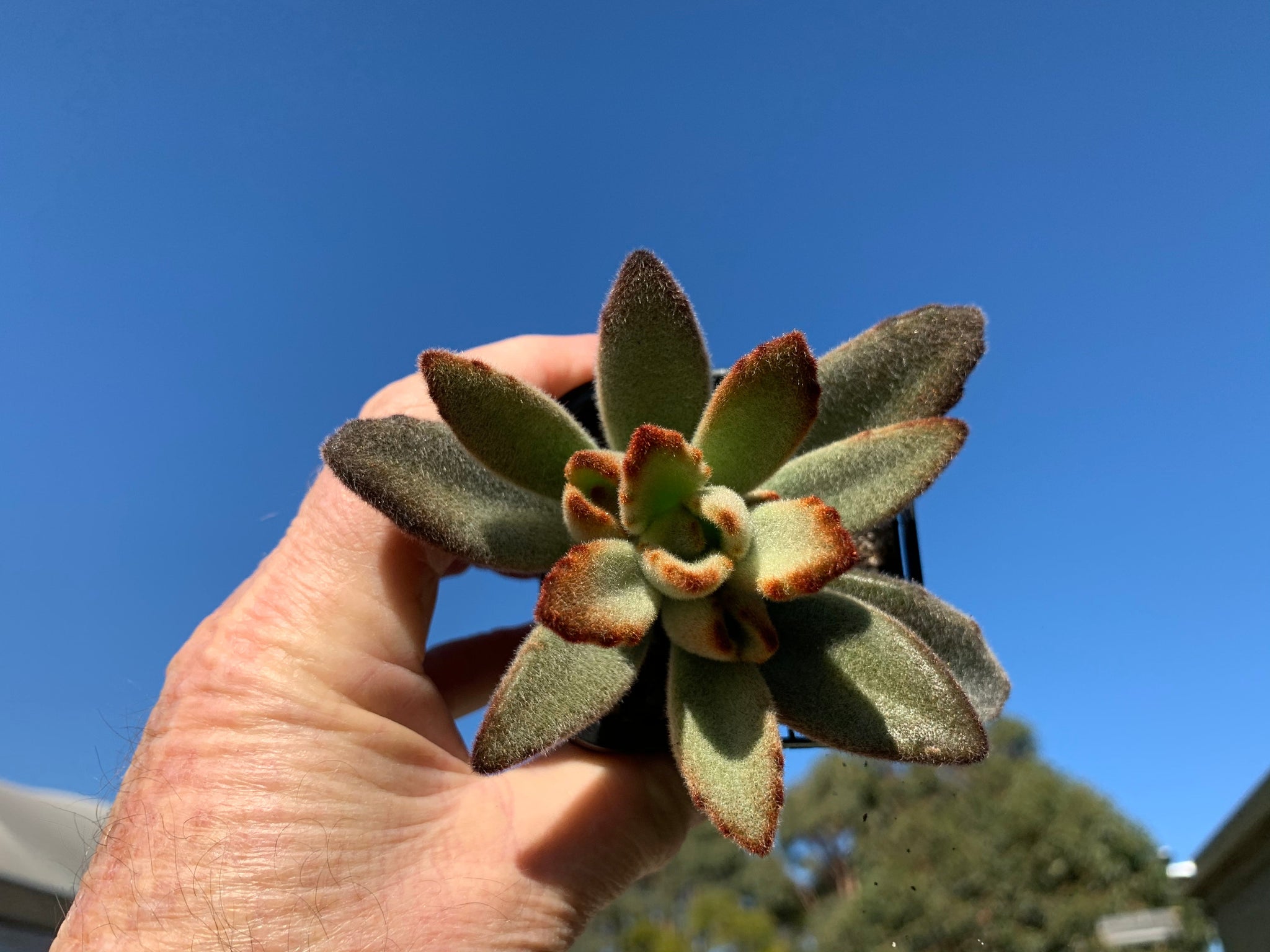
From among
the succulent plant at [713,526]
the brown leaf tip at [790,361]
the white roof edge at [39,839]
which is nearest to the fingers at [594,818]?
the succulent plant at [713,526]

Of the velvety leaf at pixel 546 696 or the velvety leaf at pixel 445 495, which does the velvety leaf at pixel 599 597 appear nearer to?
the velvety leaf at pixel 546 696

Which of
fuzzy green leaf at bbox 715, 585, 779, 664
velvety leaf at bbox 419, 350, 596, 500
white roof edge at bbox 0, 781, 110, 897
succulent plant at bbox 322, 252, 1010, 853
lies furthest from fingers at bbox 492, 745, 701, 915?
white roof edge at bbox 0, 781, 110, 897

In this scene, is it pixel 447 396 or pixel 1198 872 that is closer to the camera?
pixel 447 396

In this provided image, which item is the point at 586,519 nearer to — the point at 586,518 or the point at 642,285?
the point at 586,518

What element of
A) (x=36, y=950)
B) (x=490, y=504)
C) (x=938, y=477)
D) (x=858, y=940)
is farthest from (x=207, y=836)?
(x=858, y=940)

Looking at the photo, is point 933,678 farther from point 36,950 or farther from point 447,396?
point 36,950

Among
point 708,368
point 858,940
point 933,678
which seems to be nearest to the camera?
point 933,678
